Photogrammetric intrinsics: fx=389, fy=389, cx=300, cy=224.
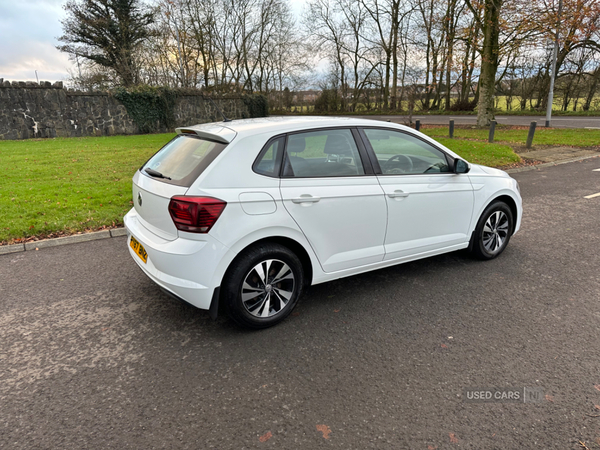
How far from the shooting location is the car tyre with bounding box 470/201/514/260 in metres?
4.34

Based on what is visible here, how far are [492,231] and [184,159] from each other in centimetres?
347

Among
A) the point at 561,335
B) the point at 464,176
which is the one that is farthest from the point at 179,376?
the point at 464,176

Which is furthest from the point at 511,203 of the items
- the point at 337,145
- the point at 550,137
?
the point at 550,137

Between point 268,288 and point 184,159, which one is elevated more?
point 184,159

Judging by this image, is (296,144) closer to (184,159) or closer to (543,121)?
(184,159)

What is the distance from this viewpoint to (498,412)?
2.32 meters

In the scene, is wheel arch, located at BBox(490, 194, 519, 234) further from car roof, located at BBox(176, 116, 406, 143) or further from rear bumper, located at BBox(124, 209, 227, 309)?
rear bumper, located at BBox(124, 209, 227, 309)

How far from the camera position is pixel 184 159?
319 centimetres

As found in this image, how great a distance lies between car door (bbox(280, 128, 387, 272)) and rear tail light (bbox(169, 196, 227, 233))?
55 centimetres

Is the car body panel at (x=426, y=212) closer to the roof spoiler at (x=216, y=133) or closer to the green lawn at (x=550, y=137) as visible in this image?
the roof spoiler at (x=216, y=133)

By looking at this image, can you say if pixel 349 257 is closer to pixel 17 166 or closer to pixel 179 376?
pixel 179 376

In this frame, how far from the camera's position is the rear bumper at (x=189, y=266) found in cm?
278

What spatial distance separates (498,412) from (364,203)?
5.89ft

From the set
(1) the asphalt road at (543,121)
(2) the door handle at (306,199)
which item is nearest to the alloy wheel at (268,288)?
(2) the door handle at (306,199)
